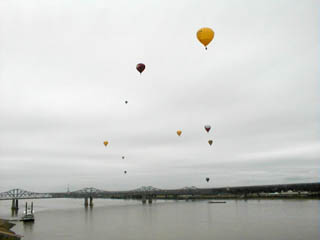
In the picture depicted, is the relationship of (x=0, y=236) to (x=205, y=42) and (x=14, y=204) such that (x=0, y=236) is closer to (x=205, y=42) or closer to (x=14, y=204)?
(x=205, y=42)

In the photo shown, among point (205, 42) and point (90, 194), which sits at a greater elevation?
point (205, 42)

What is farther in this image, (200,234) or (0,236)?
(200,234)

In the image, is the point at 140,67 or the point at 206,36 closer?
the point at 206,36

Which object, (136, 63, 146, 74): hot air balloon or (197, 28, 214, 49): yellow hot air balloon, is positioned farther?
(136, 63, 146, 74): hot air balloon

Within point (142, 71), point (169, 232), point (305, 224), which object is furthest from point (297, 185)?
point (142, 71)

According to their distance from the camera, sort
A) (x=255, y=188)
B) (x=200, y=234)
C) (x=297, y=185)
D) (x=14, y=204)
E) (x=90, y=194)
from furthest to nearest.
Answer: (x=255, y=188), (x=297, y=185), (x=90, y=194), (x=14, y=204), (x=200, y=234)

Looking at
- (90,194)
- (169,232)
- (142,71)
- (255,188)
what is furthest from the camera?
(255,188)

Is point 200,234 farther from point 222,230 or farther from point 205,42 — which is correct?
point 205,42

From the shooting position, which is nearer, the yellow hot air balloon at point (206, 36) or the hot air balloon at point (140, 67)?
the yellow hot air balloon at point (206, 36)
